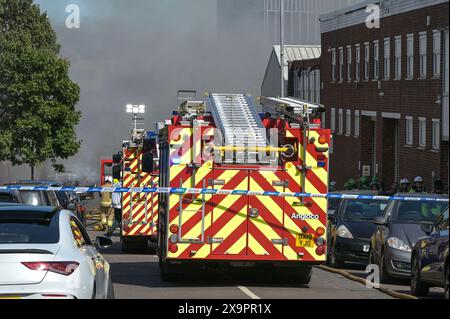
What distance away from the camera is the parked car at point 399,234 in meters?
18.7

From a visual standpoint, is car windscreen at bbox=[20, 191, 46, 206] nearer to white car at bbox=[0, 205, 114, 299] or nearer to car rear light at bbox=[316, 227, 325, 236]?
car rear light at bbox=[316, 227, 325, 236]

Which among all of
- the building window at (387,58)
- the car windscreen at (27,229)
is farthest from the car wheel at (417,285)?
the building window at (387,58)

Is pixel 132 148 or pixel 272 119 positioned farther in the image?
pixel 132 148

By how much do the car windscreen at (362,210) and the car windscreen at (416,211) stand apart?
3.69 meters

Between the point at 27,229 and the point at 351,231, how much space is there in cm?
1262

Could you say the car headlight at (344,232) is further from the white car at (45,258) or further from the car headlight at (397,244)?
the white car at (45,258)

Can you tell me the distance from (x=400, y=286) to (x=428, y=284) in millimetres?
2627

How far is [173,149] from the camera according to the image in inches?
682

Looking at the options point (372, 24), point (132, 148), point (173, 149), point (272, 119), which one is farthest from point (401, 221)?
point (372, 24)

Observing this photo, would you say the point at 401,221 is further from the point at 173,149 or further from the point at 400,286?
the point at 173,149

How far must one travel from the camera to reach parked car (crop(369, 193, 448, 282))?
61.4 feet

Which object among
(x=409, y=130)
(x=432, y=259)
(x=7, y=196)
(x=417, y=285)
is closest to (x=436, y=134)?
(x=409, y=130)

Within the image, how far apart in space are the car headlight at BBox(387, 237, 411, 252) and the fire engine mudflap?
200cm
